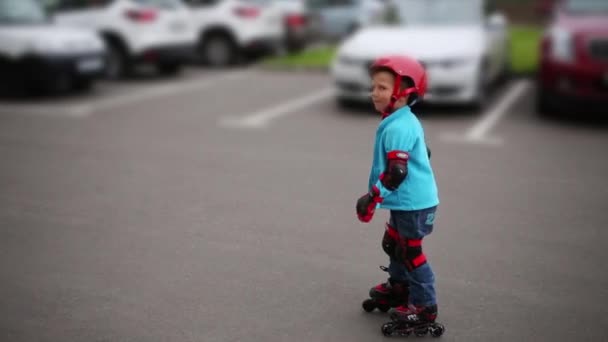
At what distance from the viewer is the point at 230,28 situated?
55.2 ft

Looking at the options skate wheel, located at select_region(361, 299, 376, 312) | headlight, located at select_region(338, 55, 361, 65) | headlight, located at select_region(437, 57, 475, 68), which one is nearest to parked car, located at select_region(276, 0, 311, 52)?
headlight, located at select_region(338, 55, 361, 65)

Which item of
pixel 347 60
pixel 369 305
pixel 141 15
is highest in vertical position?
pixel 141 15

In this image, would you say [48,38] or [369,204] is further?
[48,38]

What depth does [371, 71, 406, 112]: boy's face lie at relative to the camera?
11.7 feet

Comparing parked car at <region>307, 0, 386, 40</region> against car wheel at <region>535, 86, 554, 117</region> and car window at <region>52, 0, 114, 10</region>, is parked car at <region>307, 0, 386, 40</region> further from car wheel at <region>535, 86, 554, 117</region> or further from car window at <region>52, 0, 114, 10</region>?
car wheel at <region>535, 86, 554, 117</region>

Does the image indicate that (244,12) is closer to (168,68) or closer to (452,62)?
(168,68)

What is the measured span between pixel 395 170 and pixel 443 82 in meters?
6.99

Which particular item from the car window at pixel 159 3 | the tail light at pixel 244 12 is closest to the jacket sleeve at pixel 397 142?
the car window at pixel 159 3

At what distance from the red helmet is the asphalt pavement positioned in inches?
48.4

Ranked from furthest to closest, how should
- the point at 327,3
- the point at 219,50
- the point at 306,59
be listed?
the point at 327,3 → the point at 306,59 → the point at 219,50

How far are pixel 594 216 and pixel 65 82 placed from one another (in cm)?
1001

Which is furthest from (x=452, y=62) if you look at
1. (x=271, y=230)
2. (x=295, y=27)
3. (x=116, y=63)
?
(x=295, y=27)

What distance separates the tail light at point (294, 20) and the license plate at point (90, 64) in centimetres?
661

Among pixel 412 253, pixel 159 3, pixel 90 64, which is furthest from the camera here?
pixel 159 3
